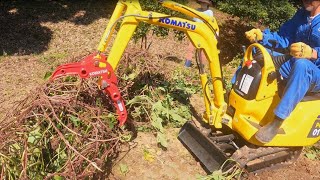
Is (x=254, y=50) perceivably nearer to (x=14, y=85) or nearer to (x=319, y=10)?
(x=319, y=10)

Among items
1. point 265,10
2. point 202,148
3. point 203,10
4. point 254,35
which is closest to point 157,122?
point 202,148

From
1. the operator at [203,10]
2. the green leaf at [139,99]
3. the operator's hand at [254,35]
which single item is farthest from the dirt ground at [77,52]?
the operator's hand at [254,35]

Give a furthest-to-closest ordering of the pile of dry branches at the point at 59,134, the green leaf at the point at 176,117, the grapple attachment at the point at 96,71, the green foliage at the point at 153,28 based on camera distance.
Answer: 1. the green foliage at the point at 153,28
2. the green leaf at the point at 176,117
3. the grapple attachment at the point at 96,71
4. the pile of dry branches at the point at 59,134

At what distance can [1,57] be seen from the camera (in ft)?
20.9

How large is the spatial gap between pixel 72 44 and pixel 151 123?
10.4ft

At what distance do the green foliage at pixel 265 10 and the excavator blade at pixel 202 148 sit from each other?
12.0 feet

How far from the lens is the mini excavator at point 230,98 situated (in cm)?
371

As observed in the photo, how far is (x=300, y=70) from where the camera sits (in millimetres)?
3754

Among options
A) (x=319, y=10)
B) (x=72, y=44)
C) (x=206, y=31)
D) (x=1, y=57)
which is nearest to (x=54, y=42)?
(x=72, y=44)

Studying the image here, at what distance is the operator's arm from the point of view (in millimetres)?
4453

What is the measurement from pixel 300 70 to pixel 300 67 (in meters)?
0.03

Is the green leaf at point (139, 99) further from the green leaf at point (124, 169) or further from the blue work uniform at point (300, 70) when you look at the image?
the blue work uniform at point (300, 70)

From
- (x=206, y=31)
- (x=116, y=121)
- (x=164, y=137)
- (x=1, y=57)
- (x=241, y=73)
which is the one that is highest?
(x=206, y=31)

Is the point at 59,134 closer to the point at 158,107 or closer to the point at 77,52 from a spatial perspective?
the point at 158,107
